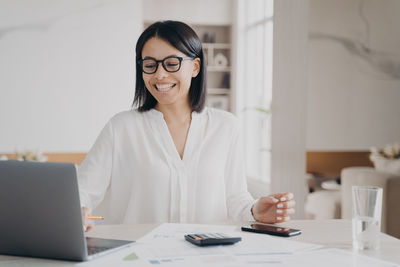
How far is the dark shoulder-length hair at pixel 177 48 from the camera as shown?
6.10 ft

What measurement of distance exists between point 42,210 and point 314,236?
73 cm

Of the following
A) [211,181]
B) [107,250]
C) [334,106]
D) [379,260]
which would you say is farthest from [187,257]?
[334,106]

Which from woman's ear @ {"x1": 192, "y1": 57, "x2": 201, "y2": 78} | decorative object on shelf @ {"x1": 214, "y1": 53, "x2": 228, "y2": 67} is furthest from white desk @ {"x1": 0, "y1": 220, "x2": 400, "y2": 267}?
decorative object on shelf @ {"x1": 214, "y1": 53, "x2": 228, "y2": 67}

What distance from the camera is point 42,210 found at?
1155mm

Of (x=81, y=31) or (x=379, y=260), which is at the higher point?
(x=81, y=31)

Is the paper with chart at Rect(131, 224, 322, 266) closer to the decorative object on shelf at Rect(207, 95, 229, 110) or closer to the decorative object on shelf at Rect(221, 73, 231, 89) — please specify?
the decorative object on shelf at Rect(207, 95, 229, 110)

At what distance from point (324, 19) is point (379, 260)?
17.9 feet

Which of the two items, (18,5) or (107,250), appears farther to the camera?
(18,5)

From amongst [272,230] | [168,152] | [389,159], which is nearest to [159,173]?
[168,152]

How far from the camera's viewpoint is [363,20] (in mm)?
6344

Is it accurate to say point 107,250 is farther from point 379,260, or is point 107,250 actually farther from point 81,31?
point 81,31

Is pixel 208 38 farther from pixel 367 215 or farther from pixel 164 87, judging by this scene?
pixel 367 215

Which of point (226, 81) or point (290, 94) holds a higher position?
point (226, 81)

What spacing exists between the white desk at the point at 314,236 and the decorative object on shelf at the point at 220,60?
20.8 feet
